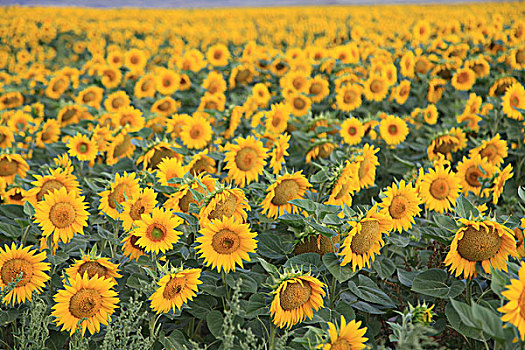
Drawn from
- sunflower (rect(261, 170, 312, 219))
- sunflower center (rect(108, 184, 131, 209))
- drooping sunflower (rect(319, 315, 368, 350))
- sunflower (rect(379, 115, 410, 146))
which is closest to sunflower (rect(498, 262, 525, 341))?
drooping sunflower (rect(319, 315, 368, 350))

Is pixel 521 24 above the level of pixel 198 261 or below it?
above

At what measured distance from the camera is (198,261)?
7.09 ft

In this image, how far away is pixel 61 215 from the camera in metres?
2.23

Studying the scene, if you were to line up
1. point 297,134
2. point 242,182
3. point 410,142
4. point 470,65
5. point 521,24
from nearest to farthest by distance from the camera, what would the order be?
point 242,182, point 297,134, point 410,142, point 470,65, point 521,24

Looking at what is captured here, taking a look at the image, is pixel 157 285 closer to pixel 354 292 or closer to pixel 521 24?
pixel 354 292

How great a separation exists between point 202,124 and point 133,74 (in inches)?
110

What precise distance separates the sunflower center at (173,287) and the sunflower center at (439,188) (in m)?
1.47

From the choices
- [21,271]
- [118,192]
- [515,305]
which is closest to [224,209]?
[118,192]

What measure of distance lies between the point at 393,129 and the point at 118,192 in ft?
7.24

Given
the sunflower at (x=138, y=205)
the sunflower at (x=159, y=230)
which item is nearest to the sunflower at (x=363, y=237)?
the sunflower at (x=159, y=230)

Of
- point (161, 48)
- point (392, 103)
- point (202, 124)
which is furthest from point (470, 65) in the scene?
point (161, 48)

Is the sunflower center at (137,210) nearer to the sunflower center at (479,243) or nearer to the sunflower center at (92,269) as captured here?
the sunflower center at (92,269)

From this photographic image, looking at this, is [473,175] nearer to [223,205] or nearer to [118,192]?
[223,205]

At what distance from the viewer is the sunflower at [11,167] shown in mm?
2961
